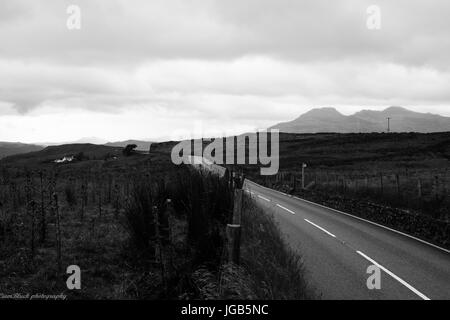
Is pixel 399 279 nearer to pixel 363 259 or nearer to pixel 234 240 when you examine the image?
pixel 363 259

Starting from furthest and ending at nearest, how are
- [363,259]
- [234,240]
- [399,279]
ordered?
[363,259]
[399,279]
[234,240]

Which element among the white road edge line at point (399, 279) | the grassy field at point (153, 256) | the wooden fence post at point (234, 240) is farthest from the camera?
the white road edge line at point (399, 279)

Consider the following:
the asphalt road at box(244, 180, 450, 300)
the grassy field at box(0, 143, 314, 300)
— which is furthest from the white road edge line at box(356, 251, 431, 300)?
the grassy field at box(0, 143, 314, 300)

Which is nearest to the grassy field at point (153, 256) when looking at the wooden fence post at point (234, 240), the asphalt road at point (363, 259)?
the wooden fence post at point (234, 240)

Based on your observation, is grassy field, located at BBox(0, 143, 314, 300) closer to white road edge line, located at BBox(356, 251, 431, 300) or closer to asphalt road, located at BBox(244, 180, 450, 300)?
asphalt road, located at BBox(244, 180, 450, 300)

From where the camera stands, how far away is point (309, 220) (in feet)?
59.9

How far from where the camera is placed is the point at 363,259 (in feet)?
38.5

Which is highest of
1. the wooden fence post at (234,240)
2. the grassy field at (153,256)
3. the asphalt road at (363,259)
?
the wooden fence post at (234,240)

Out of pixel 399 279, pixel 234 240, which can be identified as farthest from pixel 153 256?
pixel 399 279

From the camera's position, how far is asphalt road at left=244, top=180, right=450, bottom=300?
902 centimetres

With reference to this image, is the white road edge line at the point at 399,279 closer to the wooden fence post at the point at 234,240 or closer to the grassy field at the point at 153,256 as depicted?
the grassy field at the point at 153,256

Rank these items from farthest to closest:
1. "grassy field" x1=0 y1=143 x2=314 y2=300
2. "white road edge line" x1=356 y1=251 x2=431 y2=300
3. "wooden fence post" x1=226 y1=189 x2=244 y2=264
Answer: "white road edge line" x1=356 y1=251 x2=431 y2=300 < "grassy field" x1=0 y1=143 x2=314 y2=300 < "wooden fence post" x1=226 y1=189 x2=244 y2=264

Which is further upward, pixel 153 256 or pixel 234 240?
pixel 234 240

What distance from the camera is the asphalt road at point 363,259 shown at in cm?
902
